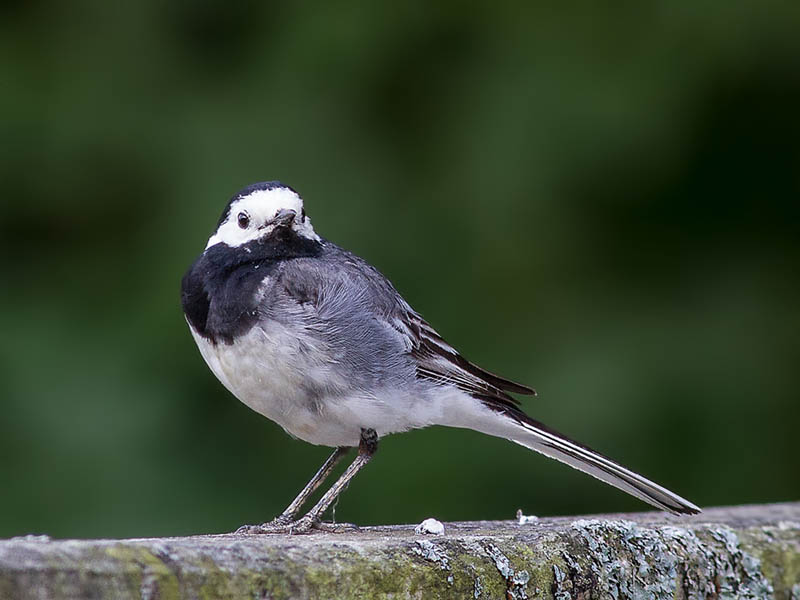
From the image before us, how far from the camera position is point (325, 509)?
3.33 metres

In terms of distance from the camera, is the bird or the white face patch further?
the white face patch

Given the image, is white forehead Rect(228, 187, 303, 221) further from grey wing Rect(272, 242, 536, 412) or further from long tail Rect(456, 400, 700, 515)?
long tail Rect(456, 400, 700, 515)

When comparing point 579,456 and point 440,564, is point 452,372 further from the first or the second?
point 440,564

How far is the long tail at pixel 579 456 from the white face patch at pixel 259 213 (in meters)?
0.89

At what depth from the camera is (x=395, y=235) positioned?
5238 mm

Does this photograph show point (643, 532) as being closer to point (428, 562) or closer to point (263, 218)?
point (428, 562)

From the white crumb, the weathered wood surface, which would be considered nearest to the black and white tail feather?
the weathered wood surface

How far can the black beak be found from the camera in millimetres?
3623

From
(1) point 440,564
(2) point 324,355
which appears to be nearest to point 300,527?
(2) point 324,355

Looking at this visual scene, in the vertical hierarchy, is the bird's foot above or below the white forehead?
below

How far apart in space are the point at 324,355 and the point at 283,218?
1.78ft

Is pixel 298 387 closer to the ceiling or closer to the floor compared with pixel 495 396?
closer to the floor

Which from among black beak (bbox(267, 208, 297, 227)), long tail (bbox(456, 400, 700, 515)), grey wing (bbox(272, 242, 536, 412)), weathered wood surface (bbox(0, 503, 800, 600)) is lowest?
weathered wood surface (bbox(0, 503, 800, 600))

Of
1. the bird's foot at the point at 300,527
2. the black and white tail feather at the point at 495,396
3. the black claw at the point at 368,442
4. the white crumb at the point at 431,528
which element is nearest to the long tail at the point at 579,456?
the black and white tail feather at the point at 495,396
